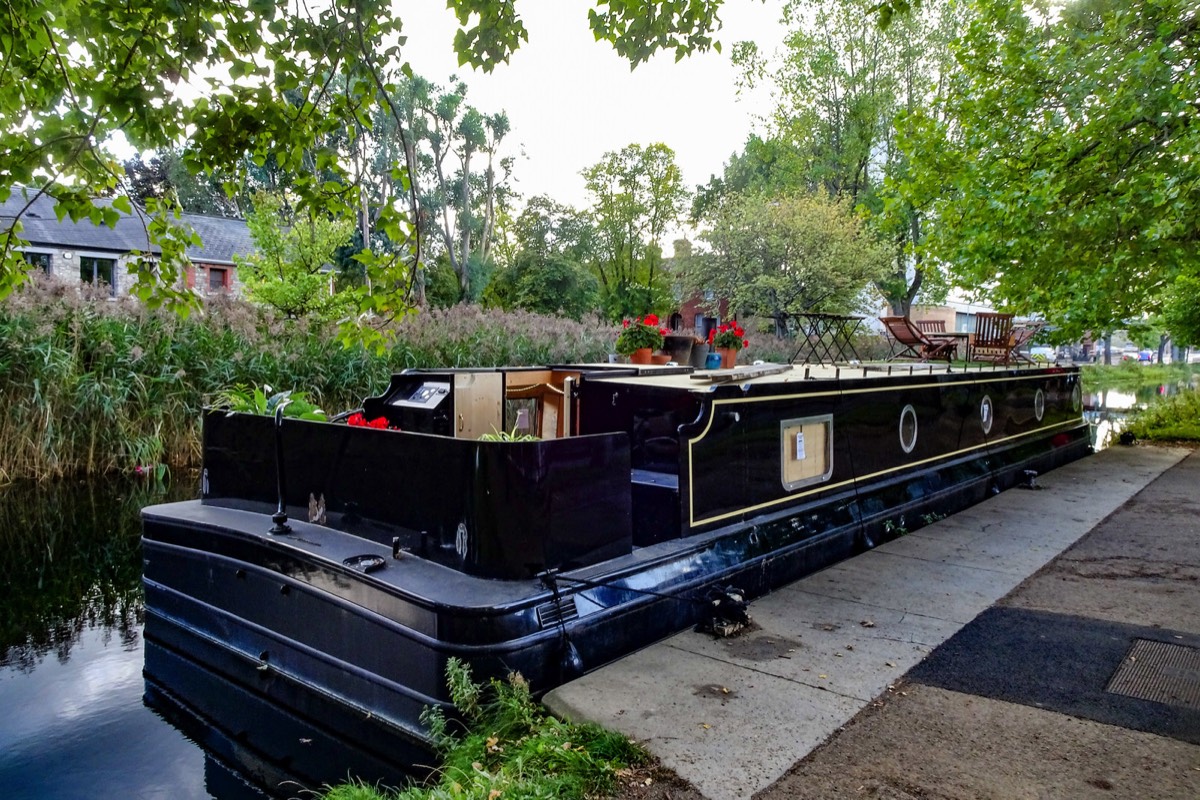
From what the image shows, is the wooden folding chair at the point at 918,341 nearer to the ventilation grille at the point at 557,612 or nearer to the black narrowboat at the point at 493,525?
the black narrowboat at the point at 493,525

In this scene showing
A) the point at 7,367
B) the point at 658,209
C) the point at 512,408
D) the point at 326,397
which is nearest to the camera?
the point at 512,408

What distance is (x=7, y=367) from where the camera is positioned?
8227 mm

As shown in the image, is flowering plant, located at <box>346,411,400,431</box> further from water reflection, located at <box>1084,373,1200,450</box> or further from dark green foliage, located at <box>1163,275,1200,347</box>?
dark green foliage, located at <box>1163,275,1200,347</box>

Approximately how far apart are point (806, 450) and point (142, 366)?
7330 mm

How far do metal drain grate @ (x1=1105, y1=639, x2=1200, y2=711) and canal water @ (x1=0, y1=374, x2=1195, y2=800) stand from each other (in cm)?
319

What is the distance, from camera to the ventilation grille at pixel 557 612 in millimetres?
Result: 3449

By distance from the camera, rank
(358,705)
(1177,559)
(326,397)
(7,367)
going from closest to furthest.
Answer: (358,705) < (1177,559) < (7,367) < (326,397)

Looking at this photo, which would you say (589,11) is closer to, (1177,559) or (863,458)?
(863,458)

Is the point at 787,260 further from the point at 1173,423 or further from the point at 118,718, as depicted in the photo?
the point at 118,718

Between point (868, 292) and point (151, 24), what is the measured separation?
25532 millimetres

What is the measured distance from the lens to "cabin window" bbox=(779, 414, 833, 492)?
17.2ft

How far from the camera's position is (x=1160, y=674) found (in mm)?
3689

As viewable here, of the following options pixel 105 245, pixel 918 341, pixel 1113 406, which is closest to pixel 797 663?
pixel 918 341

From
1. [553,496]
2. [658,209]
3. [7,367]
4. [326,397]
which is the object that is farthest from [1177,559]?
[658,209]
